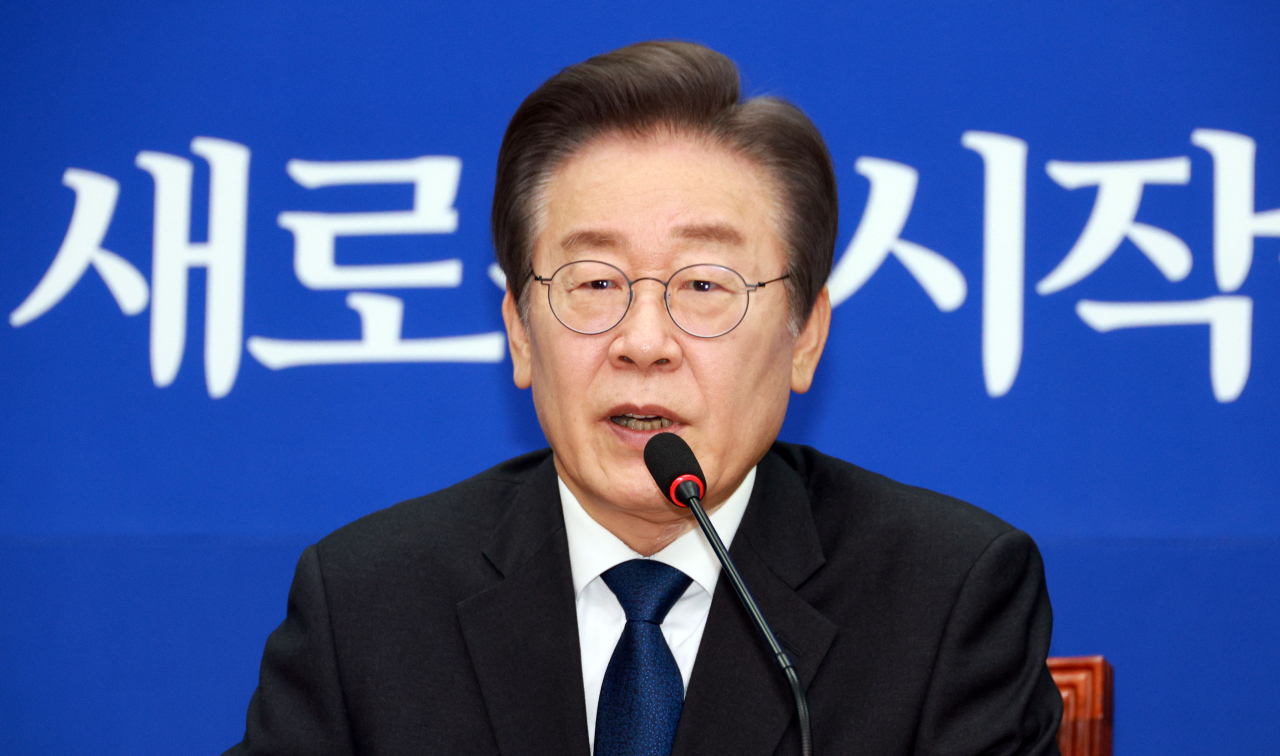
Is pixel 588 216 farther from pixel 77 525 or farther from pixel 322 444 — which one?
pixel 77 525

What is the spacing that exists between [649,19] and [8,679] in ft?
5.72

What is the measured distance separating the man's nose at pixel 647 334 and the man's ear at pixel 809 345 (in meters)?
0.23

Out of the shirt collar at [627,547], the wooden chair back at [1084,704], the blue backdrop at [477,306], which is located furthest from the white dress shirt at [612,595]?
the wooden chair back at [1084,704]

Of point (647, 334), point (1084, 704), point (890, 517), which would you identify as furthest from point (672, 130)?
point (1084, 704)

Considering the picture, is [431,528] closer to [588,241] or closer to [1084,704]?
[588,241]

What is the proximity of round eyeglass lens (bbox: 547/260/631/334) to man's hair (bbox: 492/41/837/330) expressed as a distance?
0.10 meters

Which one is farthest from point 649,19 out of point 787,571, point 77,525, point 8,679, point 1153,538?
point 8,679

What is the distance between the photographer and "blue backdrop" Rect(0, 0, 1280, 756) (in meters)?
1.82

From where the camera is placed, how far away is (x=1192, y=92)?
185 centimetres

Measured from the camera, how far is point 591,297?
1230 millimetres

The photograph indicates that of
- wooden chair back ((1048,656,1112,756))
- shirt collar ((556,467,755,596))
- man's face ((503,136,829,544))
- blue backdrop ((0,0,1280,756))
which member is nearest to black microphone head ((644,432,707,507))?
man's face ((503,136,829,544))

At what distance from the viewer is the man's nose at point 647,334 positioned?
1.17 metres

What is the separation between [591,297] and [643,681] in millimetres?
Result: 446

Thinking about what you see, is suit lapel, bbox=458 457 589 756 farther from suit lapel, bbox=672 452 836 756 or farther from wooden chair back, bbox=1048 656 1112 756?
wooden chair back, bbox=1048 656 1112 756
